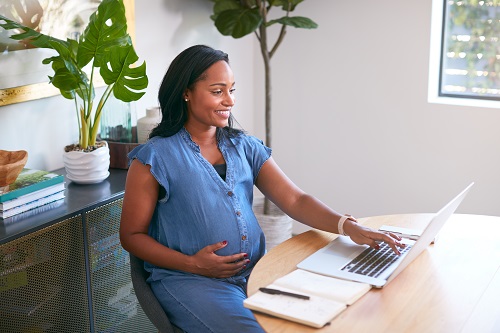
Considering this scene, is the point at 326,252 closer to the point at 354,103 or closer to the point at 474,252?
the point at 474,252

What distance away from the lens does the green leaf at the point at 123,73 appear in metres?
2.67

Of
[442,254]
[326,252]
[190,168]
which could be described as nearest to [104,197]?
[190,168]

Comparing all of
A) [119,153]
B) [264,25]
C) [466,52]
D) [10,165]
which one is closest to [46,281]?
[10,165]

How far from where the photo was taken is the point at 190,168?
7.58ft

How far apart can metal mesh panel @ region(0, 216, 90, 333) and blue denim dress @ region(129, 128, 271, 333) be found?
0.36 meters

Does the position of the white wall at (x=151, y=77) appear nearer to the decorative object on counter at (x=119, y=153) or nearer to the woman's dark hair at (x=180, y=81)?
the decorative object on counter at (x=119, y=153)

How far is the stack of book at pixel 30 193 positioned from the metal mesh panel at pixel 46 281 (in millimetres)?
122

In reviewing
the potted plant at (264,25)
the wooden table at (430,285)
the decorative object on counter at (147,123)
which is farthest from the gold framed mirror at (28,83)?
the wooden table at (430,285)

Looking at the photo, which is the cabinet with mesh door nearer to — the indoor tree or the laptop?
the laptop

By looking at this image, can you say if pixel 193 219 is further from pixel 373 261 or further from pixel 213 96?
pixel 373 261

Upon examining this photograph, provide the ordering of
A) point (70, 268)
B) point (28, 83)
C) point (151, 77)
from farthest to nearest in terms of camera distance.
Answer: point (151, 77), point (28, 83), point (70, 268)

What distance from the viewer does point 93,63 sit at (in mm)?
2703

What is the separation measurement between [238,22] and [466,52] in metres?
1.24

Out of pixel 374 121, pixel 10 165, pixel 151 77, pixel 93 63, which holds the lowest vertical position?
pixel 374 121
